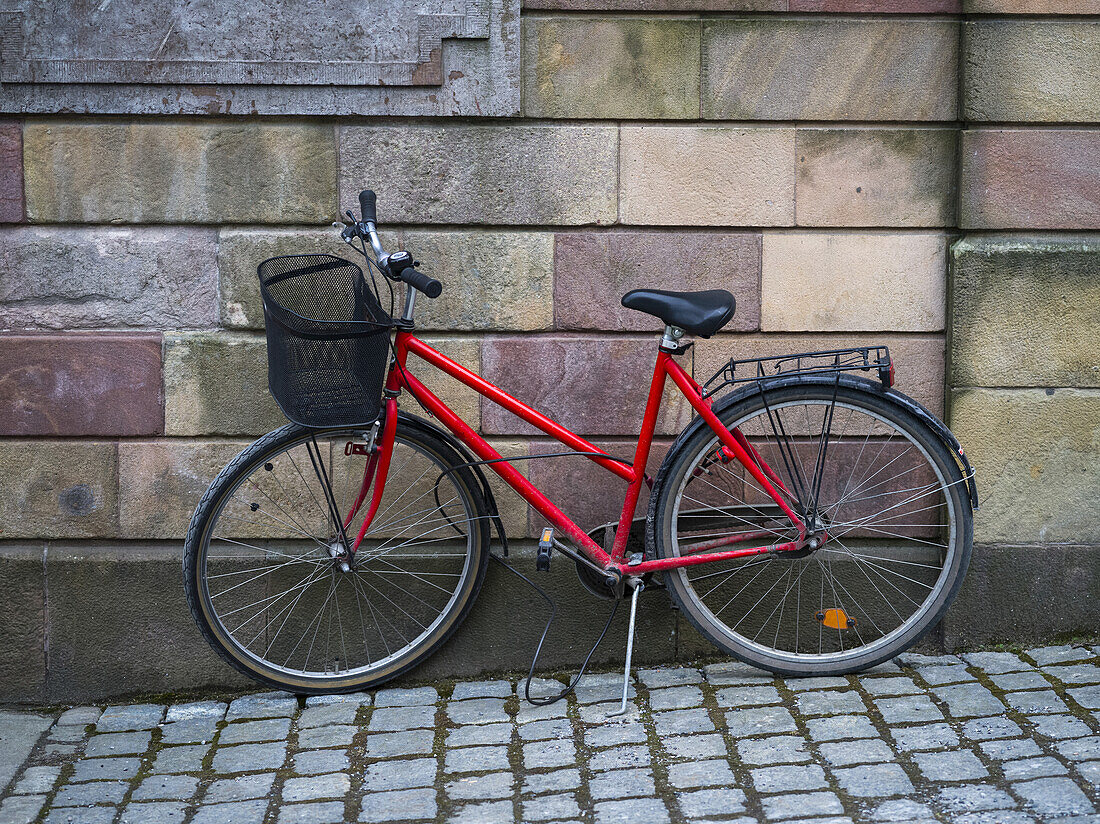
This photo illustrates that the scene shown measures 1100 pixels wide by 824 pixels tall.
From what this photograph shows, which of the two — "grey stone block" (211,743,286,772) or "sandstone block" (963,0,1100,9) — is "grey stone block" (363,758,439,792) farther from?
"sandstone block" (963,0,1100,9)

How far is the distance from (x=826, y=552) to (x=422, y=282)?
194cm

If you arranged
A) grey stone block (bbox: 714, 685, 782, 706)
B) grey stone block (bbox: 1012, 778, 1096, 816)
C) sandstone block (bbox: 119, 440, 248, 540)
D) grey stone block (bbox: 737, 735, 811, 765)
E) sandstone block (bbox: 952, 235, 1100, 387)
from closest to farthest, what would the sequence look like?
grey stone block (bbox: 1012, 778, 1096, 816)
grey stone block (bbox: 737, 735, 811, 765)
grey stone block (bbox: 714, 685, 782, 706)
sandstone block (bbox: 952, 235, 1100, 387)
sandstone block (bbox: 119, 440, 248, 540)

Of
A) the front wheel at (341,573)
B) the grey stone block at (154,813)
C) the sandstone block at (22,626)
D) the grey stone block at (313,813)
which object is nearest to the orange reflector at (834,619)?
the front wheel at (341,573)

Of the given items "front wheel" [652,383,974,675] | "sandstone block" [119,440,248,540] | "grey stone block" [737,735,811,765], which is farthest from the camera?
"sandstone block" [119,440,248,540]

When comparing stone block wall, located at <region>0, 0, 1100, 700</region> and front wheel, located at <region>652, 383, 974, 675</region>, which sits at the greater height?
stone block wall, located at <region>0, 0, 1100, 700</region>

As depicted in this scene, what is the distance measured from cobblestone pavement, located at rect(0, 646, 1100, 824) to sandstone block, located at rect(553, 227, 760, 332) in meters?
1.43

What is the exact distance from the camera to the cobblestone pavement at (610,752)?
10.1 feet

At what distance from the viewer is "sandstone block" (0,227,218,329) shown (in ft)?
13.3

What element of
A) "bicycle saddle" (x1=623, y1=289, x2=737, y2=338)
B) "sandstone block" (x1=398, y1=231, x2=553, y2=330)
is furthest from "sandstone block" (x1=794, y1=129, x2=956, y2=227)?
"sandstone block" (x1=398, y1=231, x2=553, y2=330)

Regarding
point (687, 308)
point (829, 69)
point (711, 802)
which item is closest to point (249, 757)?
point (711, 802)

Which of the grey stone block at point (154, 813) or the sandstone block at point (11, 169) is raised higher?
the sandstone block at point (11, 169)

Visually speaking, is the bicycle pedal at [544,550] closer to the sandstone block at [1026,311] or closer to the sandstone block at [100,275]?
the sandstone block at [100,275]

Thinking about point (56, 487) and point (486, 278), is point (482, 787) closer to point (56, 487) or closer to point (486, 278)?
point (486, 278)

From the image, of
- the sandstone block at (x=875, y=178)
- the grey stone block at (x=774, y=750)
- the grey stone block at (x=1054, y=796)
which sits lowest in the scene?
the grey stone block at (x=774, y=750)
